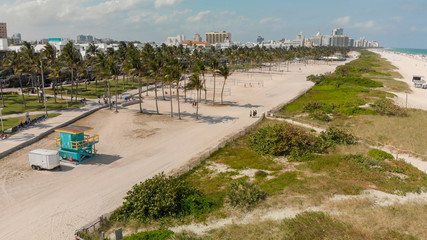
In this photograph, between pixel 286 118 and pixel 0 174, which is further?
pixel 286 118

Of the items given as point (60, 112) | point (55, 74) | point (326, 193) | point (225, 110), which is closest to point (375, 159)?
point (326, 193)

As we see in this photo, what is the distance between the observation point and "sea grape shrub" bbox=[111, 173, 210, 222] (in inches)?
664

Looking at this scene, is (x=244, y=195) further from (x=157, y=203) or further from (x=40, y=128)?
(x=40, y=128)

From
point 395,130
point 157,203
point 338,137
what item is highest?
point 338,137

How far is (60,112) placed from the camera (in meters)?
44.5

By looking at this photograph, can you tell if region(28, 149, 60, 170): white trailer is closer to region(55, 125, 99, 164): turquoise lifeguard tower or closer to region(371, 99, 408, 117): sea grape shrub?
region(55, 125, 99, 164): turquoise lifeguard tower

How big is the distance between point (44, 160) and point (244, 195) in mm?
17576

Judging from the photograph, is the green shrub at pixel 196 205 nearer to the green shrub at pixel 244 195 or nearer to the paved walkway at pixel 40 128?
the green shrub at pixel 244 195

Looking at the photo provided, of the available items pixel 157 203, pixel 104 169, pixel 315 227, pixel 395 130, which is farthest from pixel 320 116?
pixel 157 203

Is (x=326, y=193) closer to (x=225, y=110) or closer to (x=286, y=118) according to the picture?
(x=286, y=118)

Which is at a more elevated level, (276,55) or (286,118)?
(276,55)

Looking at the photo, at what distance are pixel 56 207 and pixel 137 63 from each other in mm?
30951

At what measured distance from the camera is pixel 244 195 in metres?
17.9

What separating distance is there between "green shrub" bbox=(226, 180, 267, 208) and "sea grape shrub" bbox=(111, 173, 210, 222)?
1874 millimetres
